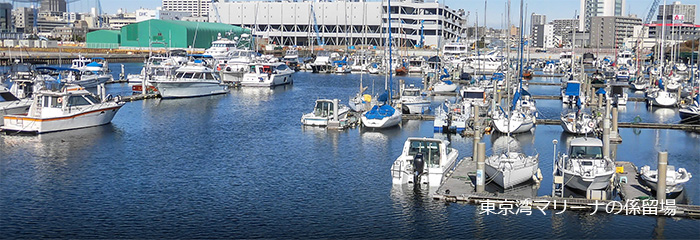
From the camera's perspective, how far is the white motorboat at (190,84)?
191 ft

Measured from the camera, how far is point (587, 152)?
81.0ft

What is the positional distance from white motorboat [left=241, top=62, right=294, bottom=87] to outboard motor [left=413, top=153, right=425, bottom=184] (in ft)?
159

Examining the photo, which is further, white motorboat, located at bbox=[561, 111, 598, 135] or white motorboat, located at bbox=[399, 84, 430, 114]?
white motorboat, located at bbox=[399, 84, 430, 114]

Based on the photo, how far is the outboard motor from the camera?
25016mm

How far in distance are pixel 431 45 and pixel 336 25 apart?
775 inches

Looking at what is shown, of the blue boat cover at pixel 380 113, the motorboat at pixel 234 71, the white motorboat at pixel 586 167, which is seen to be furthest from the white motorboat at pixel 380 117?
the motorboat at pixel 234 71

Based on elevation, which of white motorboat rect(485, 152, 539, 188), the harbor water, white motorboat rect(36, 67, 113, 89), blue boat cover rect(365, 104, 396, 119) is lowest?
the harbor water

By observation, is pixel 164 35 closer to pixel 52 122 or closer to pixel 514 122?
pixel 52 122

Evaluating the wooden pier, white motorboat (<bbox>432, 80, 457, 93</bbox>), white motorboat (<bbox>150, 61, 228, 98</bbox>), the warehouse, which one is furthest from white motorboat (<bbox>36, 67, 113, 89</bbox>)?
the warehouse

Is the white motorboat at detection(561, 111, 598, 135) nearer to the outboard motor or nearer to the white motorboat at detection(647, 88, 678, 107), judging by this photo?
the outboard motor

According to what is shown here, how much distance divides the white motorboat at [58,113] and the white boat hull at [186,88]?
17.7 m

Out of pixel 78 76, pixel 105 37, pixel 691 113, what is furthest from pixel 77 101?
pixel 105 37

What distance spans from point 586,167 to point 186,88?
40.9m

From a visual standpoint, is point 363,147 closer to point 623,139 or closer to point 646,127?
point 623,139
